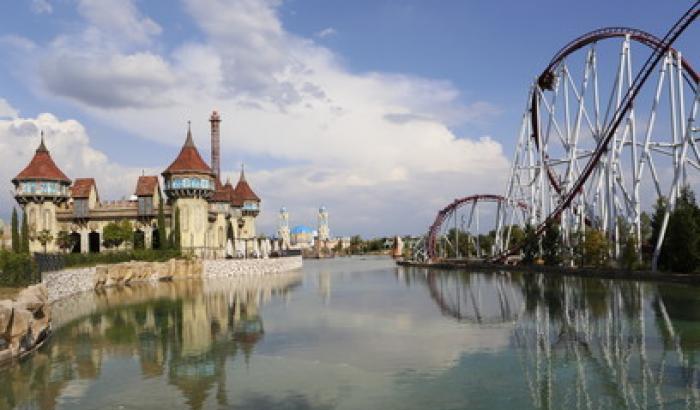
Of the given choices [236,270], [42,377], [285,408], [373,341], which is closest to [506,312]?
[373,341]

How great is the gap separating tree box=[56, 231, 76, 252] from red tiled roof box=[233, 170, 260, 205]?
24.4 m

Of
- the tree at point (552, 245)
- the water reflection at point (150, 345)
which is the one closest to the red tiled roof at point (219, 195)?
the water reflection at point (150, 345)

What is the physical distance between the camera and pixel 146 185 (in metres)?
56.9

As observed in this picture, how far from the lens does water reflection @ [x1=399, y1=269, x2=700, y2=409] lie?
1118 cm

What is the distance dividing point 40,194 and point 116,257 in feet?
45.6

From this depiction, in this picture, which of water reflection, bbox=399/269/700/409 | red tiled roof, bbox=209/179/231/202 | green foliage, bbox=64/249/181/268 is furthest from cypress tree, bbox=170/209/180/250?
water reflection, bbox=399/269/700/409

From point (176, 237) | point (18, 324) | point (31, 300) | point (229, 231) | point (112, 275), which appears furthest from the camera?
point (229, 231)

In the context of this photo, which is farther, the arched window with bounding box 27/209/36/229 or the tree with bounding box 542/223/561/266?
the arched window with bounding box 27/209/36/229

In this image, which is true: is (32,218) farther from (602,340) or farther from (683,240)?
(602,340)

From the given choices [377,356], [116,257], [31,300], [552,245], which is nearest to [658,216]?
[552,245]

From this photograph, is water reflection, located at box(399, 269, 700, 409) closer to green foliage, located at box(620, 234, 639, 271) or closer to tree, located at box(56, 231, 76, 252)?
green foliage, located at box(620, 234, 639, 271)

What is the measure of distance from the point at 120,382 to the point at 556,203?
4405 cm

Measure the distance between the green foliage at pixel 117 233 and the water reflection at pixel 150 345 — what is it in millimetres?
22766

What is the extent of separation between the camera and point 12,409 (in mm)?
11336
